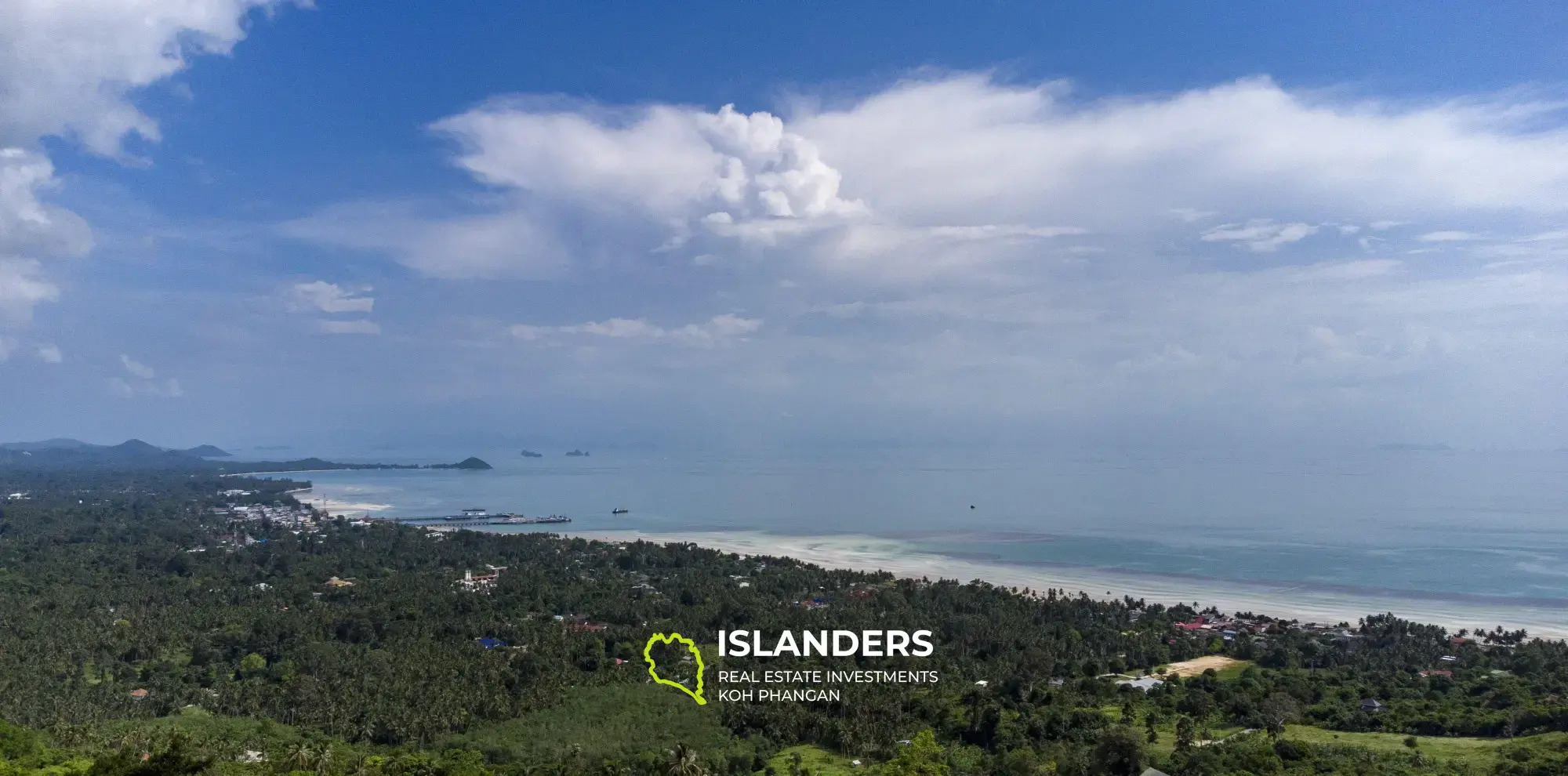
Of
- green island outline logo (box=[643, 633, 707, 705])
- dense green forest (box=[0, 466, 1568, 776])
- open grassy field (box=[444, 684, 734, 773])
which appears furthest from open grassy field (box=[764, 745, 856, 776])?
green island outline logo (box=[643, 633, 707, 705])

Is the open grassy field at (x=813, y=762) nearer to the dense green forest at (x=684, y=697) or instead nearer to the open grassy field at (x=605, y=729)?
the dense green forest at (x=684, y=697)

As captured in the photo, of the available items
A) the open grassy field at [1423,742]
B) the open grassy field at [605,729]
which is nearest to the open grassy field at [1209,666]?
the open grassy field at [1423,742]

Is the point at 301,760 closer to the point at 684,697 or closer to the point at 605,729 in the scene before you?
the point at 605,729

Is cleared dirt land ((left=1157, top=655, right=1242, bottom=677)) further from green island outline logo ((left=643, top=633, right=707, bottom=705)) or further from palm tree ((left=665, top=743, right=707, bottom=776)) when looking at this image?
palm tree ((left=665, top=743, right=707, bottom=776))

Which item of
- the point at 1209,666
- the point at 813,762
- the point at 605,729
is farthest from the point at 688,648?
the point at 1209,666

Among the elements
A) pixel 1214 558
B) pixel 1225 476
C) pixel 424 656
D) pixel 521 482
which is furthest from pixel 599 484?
pixel 424 656

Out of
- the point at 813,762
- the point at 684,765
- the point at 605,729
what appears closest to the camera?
the point at 684,765
